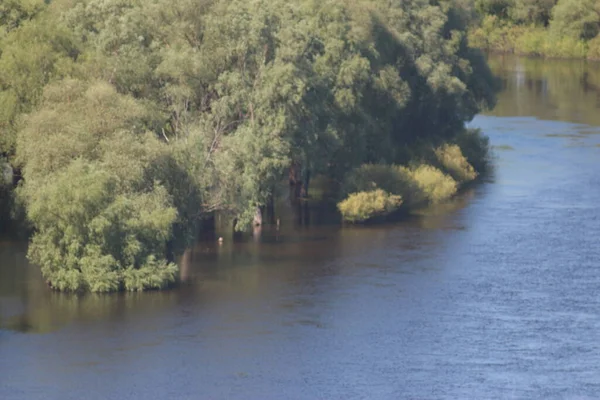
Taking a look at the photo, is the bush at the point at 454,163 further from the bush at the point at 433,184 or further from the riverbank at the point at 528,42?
the riverbank at the point at 528,42

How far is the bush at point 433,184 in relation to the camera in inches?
2867

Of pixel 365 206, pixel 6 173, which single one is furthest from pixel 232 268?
pixel 6 173

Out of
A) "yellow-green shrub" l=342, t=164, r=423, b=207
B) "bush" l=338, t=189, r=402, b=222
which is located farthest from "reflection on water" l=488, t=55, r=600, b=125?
"bush" l=338, t=189, r=402, b=222

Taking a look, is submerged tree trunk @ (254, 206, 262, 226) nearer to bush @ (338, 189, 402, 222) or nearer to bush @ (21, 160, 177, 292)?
bush @ (338, 189, 402, 222)

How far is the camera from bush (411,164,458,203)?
239 feet

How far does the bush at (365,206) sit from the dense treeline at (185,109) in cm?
231

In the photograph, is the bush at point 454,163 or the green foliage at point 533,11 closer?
the bush at point 454,163

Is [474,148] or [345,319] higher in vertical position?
[474,148]

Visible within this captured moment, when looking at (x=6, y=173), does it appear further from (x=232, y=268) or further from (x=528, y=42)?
(x=528, y=42)

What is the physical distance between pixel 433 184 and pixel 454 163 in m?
4.72

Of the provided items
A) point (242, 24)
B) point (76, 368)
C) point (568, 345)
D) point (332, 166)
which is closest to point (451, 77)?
point (332, 166)

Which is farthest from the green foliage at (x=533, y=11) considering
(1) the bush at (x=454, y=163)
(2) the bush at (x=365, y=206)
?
(2) the bush at (x=365, y=206)

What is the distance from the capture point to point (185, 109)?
61125 millimetres

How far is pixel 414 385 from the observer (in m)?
44.1
